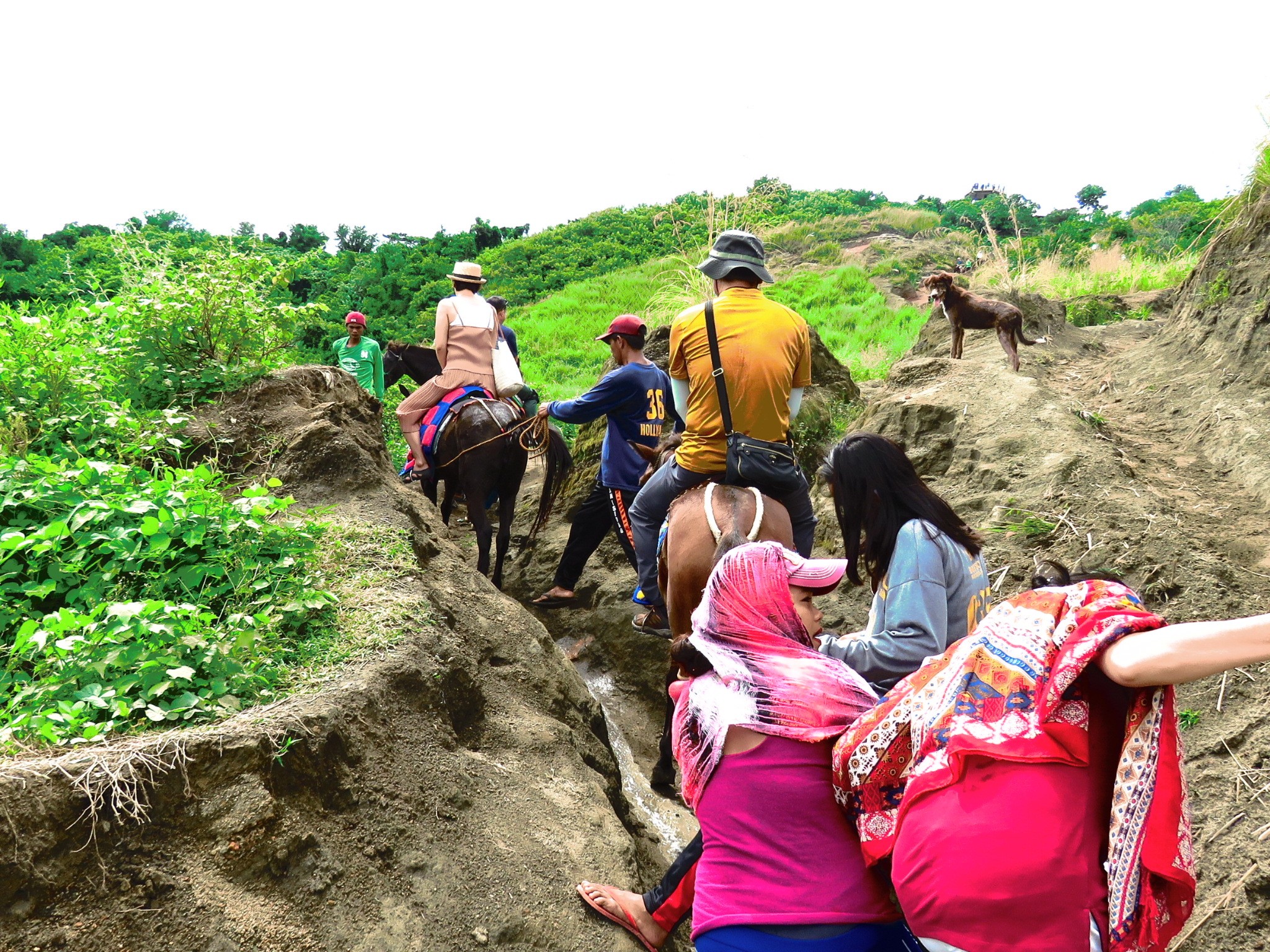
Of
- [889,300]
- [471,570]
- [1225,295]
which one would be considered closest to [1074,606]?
[471,570]

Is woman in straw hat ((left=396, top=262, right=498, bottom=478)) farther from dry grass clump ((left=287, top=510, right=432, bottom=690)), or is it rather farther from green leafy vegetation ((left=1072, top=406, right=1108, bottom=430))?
green leafy vegetation ((left=1072, top=406, right=1108, bottom=430))

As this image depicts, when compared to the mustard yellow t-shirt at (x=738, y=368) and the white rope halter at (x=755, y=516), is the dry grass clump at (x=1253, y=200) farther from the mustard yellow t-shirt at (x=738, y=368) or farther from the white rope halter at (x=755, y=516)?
the white rope halter at (x=755, y=516)

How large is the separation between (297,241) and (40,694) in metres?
28.1

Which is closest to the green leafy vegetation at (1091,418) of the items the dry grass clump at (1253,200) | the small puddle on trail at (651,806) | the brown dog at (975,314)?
the brown dog at (975,314)

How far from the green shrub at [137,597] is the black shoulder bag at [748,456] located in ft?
7.08

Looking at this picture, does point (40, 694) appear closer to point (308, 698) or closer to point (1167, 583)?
point (308, 698)

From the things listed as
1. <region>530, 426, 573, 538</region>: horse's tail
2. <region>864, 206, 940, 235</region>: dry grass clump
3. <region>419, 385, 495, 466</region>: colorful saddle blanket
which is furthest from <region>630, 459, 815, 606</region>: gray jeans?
<region>864, 206, 940, 235</region>: dry grass clump

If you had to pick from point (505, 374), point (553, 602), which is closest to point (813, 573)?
point (553, 602)

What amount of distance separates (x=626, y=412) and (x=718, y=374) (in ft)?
7.42

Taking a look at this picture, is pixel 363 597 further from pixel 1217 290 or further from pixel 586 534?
pixel 1217 290

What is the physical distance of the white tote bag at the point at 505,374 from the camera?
27.6ft

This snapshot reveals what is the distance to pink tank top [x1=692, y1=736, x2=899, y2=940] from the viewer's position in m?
2.24

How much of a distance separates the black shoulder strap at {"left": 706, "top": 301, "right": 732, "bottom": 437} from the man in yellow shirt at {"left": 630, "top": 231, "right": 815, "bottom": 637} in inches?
1.2

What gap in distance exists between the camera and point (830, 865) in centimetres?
227
